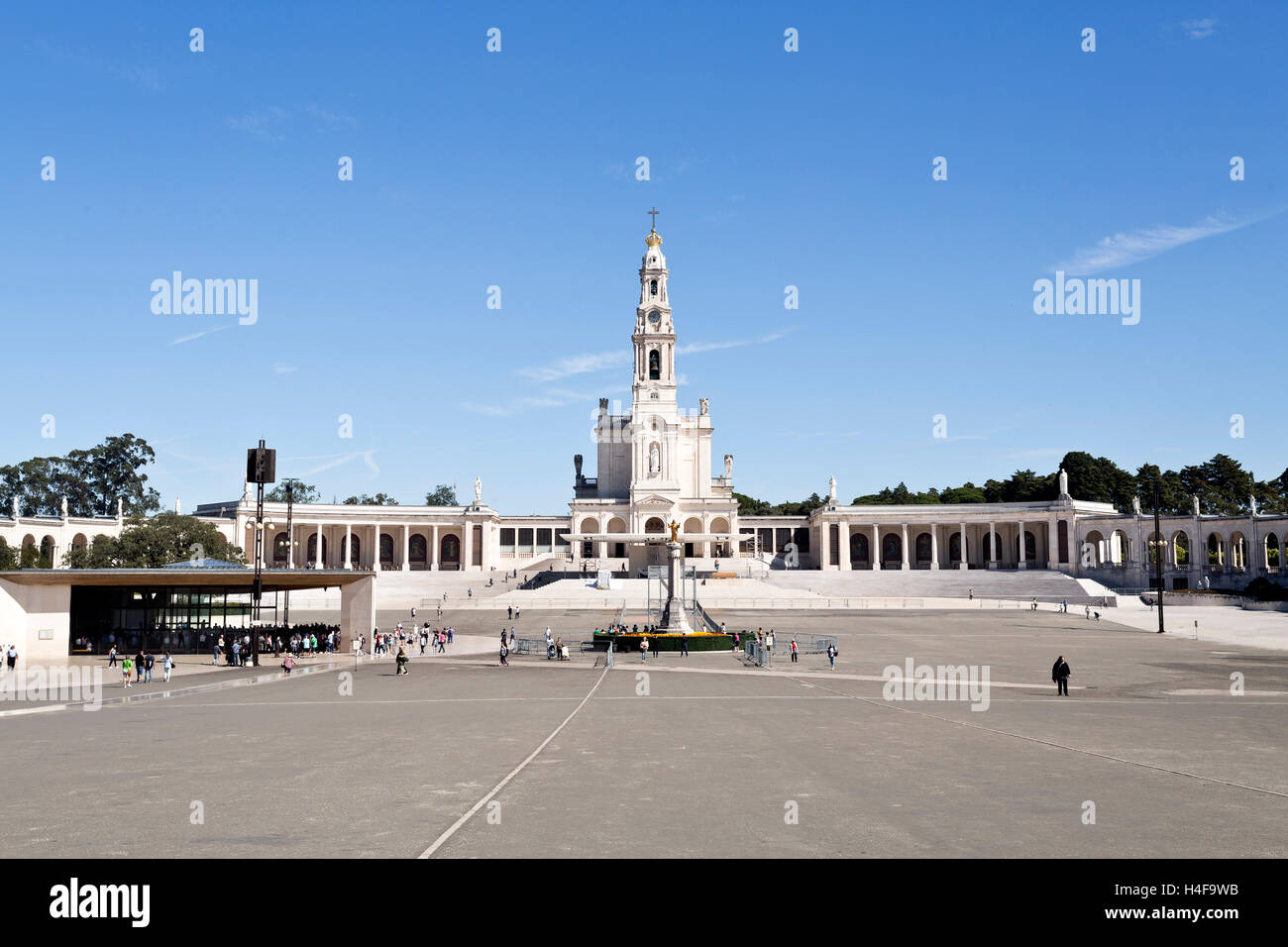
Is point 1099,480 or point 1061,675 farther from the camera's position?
point 1099,480

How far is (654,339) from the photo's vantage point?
126875 mm

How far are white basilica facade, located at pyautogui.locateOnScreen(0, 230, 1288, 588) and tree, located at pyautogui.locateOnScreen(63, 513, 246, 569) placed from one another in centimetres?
2228

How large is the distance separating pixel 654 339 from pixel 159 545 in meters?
68.0

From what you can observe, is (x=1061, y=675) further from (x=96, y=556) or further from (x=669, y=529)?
(x=669, y=529)

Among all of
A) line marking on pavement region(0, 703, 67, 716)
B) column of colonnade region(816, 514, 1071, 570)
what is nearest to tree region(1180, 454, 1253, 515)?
column of colonnade region(816, 514, 1071, 570)

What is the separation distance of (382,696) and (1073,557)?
97234mm

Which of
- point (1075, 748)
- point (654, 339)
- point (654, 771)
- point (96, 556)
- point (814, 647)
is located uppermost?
point (654, 339)

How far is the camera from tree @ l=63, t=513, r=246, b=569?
76125mm

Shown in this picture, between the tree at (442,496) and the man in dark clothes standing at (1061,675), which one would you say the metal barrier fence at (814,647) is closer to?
the man in dark clothes standing at (1061,675)

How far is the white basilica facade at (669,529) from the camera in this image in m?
109

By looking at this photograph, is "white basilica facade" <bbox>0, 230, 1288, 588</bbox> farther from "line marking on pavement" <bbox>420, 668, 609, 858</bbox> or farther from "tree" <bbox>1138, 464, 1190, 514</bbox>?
"line marking on pavement" <bbox>420, 668, 609, 858</bbox>

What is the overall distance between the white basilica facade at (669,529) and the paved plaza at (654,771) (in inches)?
3055

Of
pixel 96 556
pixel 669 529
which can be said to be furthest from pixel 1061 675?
Answer: pixel 669 529
